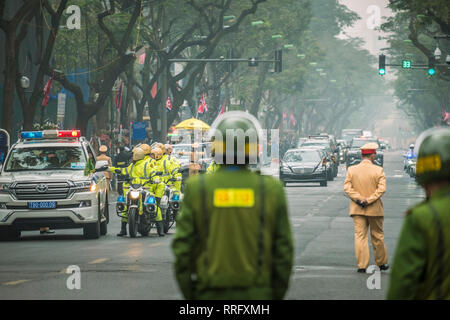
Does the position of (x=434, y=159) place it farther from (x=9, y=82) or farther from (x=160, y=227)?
(x=9, y=82)

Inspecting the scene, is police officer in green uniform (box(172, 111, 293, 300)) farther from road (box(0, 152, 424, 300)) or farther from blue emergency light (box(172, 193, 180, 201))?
blue emergency light (box(172, 193, 180, 201))

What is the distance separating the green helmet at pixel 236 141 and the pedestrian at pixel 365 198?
796 cm

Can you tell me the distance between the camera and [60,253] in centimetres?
1652

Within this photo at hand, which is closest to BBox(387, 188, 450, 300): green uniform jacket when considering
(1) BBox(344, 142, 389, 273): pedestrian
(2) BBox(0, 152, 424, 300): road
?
(2) BBox(0, 152, 424, 300): road

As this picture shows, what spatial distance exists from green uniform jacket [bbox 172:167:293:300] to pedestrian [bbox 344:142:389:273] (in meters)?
8.20

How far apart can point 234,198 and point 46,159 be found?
14.9 meters

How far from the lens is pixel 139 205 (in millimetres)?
19141

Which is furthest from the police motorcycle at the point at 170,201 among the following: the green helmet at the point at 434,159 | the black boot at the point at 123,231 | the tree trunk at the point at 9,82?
the green helmet at the point at 434,159

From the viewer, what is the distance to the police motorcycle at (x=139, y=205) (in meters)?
19.0

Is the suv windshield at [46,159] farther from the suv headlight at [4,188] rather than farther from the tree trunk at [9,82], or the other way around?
the tree trunk at [9,82]

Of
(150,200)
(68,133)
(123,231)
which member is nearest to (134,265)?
(150,200)

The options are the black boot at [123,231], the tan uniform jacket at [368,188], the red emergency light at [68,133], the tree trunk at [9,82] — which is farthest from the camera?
the tree trunk at [9,82]

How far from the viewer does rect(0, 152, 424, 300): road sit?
1170 centimetres
